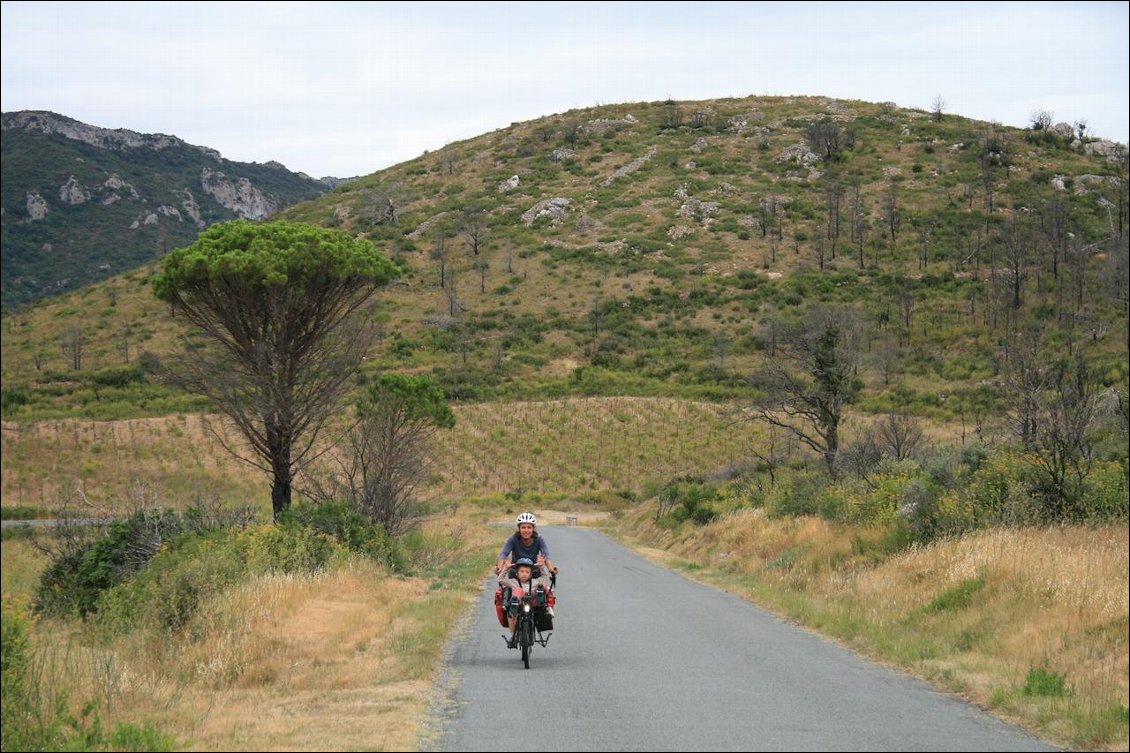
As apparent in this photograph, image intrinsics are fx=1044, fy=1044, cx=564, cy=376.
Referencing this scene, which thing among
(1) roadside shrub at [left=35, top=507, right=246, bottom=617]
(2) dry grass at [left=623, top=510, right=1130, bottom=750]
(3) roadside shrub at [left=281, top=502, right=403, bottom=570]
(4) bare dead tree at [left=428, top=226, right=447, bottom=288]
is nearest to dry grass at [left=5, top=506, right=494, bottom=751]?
(1) roadside shrub at [left=35, top=507, right=246, bottom=617]

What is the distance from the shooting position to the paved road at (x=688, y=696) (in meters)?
8.20

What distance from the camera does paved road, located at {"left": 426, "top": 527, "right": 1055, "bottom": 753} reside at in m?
8.20

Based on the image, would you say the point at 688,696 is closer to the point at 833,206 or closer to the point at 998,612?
the point at 998,612

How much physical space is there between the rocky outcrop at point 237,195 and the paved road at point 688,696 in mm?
132014

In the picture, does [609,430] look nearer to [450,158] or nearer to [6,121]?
[6,121]

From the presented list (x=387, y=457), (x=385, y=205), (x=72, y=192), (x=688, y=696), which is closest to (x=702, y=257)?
(x=385, y=205)

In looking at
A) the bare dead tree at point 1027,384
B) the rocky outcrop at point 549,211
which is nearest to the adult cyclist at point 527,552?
the bare dead tree at point 1027,384

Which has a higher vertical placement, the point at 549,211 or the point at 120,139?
the point at 120,139

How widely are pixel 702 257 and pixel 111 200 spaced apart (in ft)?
181

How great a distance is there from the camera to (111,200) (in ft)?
313

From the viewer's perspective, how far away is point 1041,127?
121 meters

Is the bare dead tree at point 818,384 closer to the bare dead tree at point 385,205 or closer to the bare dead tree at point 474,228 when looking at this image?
the bare dead tree at point 474,228

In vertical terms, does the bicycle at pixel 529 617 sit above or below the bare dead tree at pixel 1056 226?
below

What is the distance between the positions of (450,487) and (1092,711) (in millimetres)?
57283
